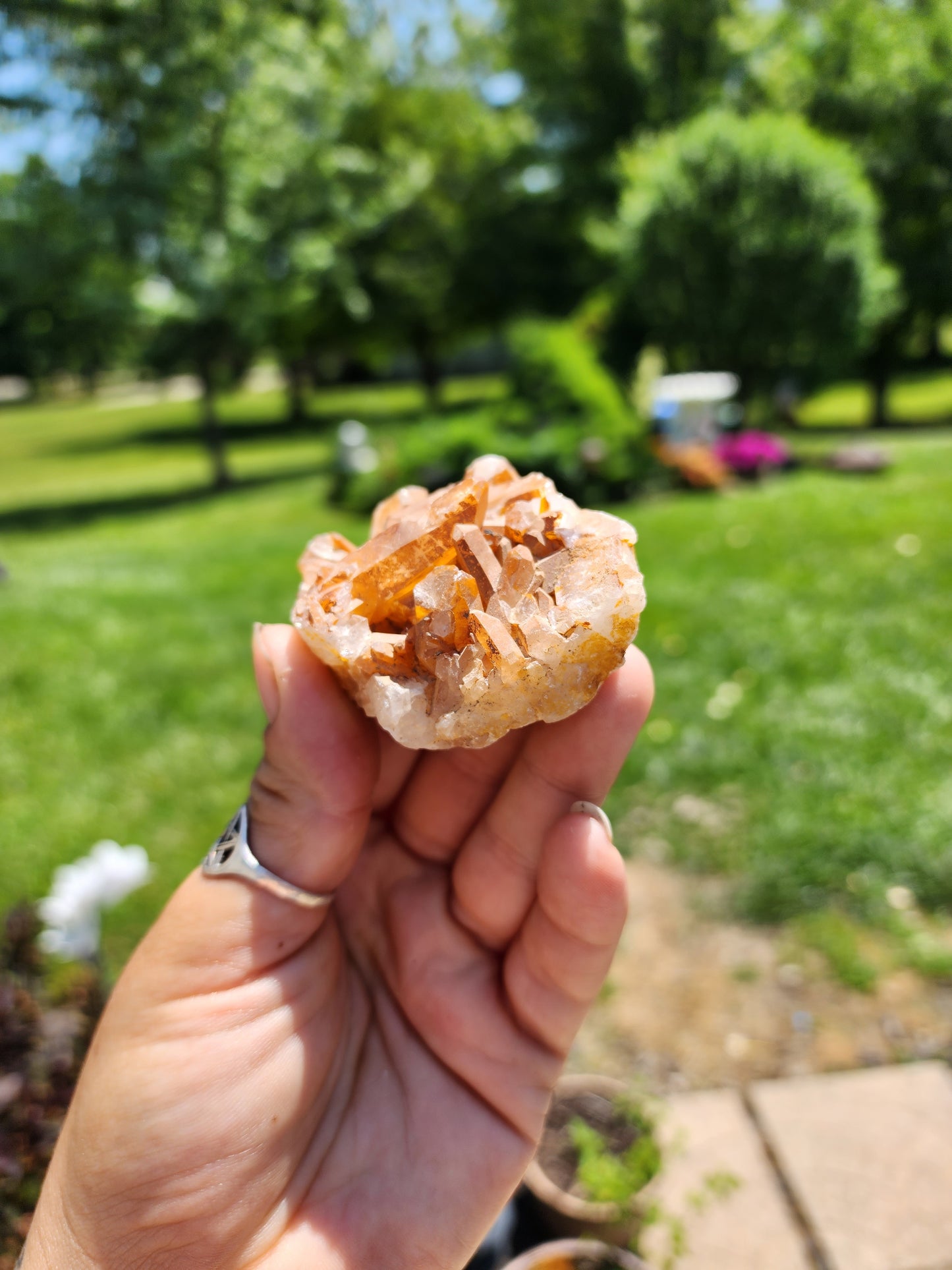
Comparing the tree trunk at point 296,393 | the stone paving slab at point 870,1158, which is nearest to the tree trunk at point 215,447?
the tree trunk at point 296,393

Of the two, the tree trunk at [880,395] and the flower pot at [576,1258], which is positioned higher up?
the flower pot at [576,1258]

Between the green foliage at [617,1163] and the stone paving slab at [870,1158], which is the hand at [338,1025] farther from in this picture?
the stone paving slab at [870,1158]

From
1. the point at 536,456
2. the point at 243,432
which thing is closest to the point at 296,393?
the point at 243,432

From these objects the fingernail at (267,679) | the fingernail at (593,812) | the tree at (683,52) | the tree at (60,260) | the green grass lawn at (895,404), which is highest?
the tree at (683,52)

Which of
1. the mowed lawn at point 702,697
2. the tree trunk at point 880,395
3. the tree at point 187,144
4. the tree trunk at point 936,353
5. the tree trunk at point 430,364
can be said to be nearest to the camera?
the tree at point 187,144

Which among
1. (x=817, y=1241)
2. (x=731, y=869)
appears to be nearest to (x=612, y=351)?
(x=731, y=869)

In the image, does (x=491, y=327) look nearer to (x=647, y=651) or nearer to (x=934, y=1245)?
(x=647, y=651)

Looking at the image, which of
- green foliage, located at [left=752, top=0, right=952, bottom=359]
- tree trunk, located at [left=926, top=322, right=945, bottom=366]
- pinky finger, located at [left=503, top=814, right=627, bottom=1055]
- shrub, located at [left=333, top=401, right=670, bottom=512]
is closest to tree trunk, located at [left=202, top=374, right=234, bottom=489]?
shrub, located at [left=333, top=401, right=670, bottom=512]
